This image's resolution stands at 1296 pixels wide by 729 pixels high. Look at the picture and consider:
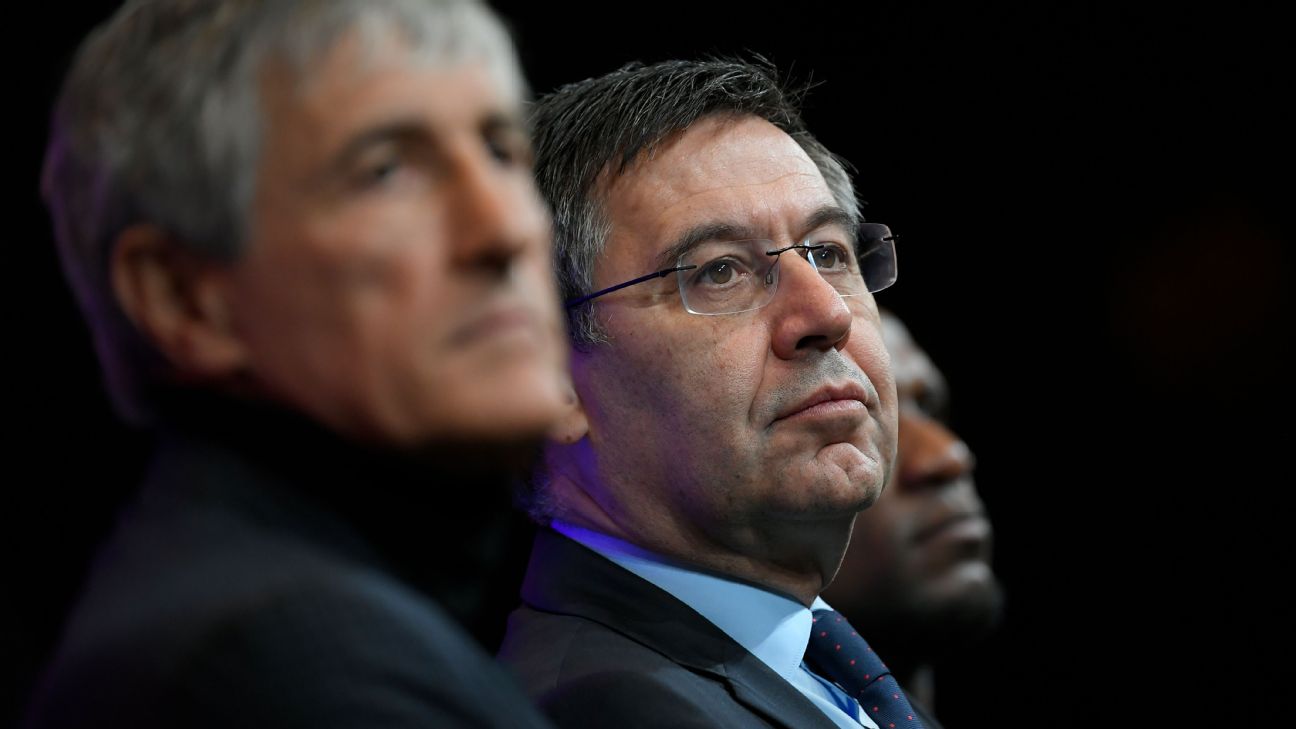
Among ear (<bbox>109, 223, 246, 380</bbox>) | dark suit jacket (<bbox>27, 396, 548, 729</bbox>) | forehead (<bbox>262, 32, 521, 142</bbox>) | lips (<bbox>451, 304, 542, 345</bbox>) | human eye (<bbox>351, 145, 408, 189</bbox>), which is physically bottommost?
dark suit jacket (<bbox>27, 396, 548, 729</bbox>)

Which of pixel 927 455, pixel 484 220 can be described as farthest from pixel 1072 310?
pixel 484 220

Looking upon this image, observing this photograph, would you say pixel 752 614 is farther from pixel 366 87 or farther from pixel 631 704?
pixel 366 87

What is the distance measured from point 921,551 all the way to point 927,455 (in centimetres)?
25

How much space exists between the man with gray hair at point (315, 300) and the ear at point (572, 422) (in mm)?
1053

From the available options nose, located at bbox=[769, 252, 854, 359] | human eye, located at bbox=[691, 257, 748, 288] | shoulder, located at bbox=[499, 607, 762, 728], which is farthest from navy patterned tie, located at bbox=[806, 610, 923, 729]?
human eye, located at bbox=[691, 257, 748, 288]

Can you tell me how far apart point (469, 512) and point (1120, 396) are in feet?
14.3

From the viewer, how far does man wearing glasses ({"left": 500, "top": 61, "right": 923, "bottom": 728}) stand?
2176 millimetres

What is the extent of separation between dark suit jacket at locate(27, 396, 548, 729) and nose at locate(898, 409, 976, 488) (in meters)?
2.67

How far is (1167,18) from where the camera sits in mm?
4695

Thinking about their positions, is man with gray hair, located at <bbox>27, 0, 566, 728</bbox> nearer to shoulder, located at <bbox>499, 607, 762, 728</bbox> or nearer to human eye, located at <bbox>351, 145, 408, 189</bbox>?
human eye, located at <bbox>351, 145, 408, 189</bbox>

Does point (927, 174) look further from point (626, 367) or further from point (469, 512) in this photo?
point (469, 512)

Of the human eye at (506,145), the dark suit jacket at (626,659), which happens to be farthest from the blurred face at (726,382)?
the human eye at (506,145)

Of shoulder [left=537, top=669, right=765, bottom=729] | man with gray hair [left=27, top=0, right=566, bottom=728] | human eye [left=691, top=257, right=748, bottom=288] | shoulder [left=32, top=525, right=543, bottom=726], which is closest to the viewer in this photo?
shoulder [left=32, top=525, right=543, bottom=726]

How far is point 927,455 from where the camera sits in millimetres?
3840
